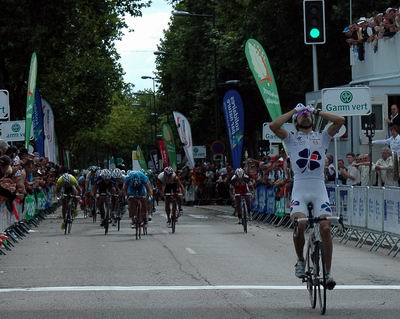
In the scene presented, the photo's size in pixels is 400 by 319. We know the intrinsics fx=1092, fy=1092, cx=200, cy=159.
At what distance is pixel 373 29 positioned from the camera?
3500 centimetres

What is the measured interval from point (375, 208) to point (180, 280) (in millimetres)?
7222

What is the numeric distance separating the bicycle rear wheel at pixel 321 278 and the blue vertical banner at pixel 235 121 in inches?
1021

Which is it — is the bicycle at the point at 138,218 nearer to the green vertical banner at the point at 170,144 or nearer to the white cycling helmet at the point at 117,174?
the white cycling helmet at the point at 117,174

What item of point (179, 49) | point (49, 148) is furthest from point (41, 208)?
point (179, 49)

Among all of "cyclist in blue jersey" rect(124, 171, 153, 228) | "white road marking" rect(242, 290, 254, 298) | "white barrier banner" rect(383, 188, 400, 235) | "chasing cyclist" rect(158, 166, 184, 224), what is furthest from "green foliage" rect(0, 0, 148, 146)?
"white road marking" rect(242, 290, 254, 298)

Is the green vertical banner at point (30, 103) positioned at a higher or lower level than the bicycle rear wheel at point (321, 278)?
higher

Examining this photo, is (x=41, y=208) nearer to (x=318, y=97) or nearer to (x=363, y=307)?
(x=318, y=97)

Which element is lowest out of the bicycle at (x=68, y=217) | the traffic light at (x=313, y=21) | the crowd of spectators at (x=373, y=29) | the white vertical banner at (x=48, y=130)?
the bicycle at (x=68, y=217)

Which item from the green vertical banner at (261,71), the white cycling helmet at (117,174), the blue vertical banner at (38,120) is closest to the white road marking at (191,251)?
the green vertical banner at (261,71)

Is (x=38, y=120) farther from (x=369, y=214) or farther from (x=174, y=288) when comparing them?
(x=174, y=288)

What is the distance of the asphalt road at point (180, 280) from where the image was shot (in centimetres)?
1145

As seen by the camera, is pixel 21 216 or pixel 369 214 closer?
pixel 369 214

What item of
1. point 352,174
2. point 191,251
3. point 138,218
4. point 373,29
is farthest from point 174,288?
point 373,29

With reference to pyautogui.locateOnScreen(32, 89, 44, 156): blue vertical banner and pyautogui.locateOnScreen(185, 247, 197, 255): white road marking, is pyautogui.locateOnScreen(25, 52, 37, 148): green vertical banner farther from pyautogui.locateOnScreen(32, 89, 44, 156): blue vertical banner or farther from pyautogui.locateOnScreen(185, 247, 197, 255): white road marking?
pyautogui.locateOnScreen(185, 247, 197, 255): white road marking
